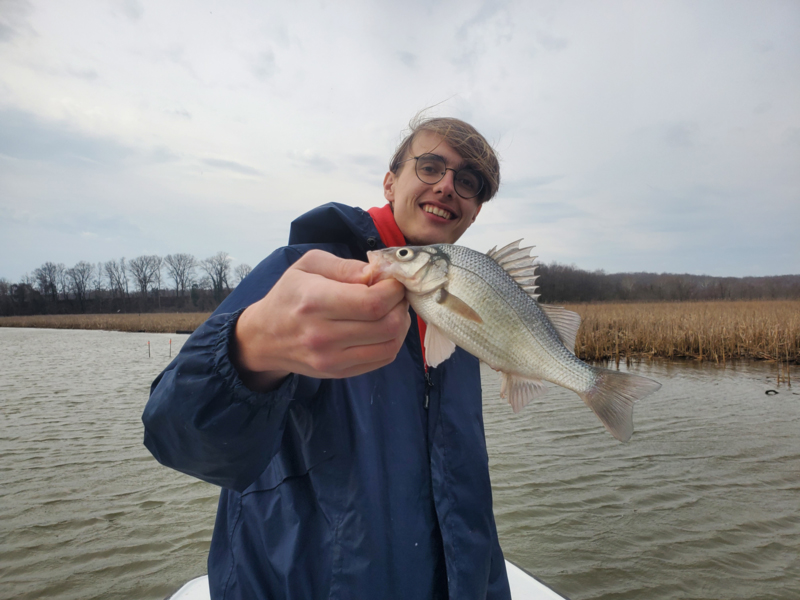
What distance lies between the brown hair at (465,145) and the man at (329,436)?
65 centimetres

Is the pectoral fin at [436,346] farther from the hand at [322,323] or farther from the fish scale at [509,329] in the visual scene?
the hand at [322,323]

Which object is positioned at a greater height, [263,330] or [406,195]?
[406,195]

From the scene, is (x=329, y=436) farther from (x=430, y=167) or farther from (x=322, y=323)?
(x=430, y=167)

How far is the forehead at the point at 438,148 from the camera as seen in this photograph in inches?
95.8

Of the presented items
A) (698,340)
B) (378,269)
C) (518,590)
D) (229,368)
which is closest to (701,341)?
(698,340)

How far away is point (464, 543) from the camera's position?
5.71ft

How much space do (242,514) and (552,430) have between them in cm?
809

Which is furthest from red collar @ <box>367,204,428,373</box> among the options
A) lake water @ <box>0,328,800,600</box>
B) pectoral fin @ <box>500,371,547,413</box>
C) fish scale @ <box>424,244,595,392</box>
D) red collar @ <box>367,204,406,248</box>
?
lake water @ <box>0,328,800,600</box>

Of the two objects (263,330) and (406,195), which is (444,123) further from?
(263,330)

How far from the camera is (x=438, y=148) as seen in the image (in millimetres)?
2438

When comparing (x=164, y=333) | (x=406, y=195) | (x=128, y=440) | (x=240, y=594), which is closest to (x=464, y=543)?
(x=240, y=594)

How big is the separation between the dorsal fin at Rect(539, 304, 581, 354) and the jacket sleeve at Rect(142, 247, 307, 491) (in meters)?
1.34

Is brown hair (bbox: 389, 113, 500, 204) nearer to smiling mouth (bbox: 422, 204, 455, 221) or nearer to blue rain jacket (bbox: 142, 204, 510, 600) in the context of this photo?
smiling mouth (bbox: 422, 204, 455, 221)

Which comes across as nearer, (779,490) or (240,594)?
(240,594)
